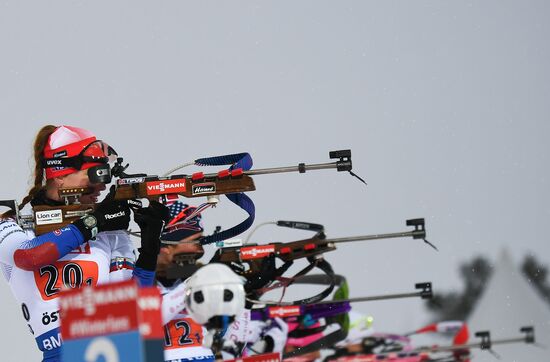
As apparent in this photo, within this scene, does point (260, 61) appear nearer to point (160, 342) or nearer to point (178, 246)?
point (178, 246)

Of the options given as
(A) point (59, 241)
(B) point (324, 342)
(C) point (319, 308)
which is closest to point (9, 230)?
(A) point (59, 241)

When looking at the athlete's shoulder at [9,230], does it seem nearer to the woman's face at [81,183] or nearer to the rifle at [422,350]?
the woman's face at [81,183]

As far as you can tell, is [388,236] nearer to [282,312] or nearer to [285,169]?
[282,312]

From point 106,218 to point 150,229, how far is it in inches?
7.6

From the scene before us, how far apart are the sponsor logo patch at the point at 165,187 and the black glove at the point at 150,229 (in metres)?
0.14

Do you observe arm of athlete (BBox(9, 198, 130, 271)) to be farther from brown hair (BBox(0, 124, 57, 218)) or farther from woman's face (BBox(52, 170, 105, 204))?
brown hair (BBox(0, 124, 57, 218))

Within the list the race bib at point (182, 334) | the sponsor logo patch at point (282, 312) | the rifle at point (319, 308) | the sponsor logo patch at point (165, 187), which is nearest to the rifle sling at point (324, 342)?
the rifle at point (319, 308)

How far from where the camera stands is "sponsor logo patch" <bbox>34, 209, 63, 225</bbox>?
5.01 m

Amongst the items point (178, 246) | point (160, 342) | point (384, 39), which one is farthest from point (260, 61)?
point (160, 342)

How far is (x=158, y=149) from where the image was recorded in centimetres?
886

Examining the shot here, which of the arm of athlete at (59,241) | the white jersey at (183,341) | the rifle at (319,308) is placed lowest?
the rifle at (319,308)

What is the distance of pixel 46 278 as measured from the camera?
199 inches

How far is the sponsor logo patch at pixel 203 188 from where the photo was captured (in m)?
5.48

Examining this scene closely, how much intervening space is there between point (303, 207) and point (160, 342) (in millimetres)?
6743
